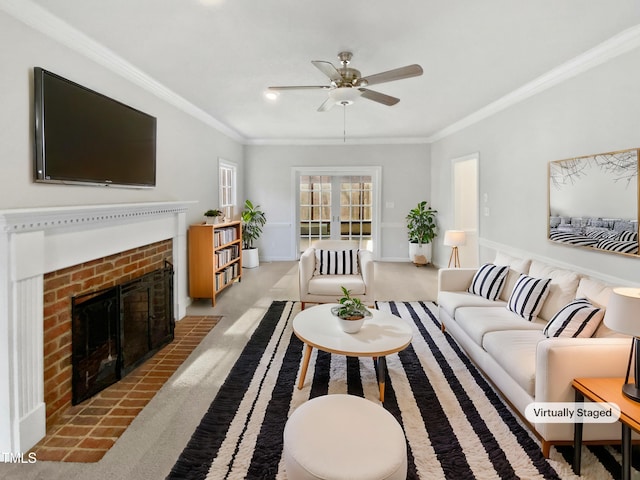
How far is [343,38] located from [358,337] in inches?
84.9

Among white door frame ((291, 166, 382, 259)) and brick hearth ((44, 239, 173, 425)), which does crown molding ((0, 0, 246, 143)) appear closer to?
brick hearth ((44, 239, 173, 425))

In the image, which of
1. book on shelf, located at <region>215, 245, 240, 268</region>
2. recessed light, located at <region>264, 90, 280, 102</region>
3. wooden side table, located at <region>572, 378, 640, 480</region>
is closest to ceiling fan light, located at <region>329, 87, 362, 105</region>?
recessed light, located at <region>264, 90, 280, 102</region>

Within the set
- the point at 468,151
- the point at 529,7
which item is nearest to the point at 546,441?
the point at 529,7

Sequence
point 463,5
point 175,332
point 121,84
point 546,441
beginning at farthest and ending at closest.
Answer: point 175,332, point 121,84, point 463,5, point 546,441

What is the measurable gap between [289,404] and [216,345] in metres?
1.25

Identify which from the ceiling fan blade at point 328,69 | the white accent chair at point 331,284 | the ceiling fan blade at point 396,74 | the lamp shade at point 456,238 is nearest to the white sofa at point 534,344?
the white accent chair at point 331,284

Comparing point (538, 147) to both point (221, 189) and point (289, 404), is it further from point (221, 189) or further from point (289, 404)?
point (221, 189)

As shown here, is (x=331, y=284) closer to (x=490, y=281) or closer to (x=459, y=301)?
(x=459, y=301)

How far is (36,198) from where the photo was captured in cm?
231

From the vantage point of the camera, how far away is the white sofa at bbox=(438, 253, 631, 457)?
74.4 inches

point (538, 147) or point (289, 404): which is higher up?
point (538, 147)

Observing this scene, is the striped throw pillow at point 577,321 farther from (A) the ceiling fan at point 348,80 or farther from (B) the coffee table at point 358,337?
(A) the ceiling fan at point 348,80

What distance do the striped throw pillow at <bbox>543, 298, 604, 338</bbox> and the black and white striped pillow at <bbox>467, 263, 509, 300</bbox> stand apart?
3.34 ft

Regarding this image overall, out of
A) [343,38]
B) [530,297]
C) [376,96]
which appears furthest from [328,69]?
[530,297]
